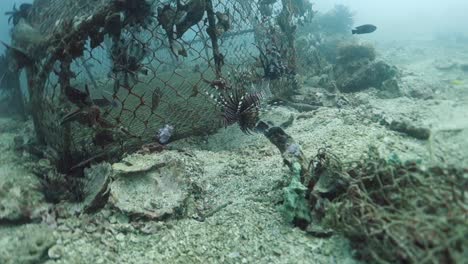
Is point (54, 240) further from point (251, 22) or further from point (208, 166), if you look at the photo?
point (251, 22)

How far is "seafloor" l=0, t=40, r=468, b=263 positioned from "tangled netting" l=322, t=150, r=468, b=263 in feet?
0.77

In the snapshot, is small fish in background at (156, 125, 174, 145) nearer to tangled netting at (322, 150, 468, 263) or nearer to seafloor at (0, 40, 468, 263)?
seafloor at (0, 40, 468, 263)

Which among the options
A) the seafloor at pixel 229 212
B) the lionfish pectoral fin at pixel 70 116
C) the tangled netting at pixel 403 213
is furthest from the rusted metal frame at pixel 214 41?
the tangled netting at pixel 403 213

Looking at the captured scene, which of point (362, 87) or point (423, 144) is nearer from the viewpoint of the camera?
point (423, 144)

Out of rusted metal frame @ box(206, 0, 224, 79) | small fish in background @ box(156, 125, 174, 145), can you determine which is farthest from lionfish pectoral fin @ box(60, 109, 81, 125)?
rusted metal frame @ box(206, 0, 224, 79)

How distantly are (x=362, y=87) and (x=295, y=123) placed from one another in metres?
3.40

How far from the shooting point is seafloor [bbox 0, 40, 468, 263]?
2.88 metres

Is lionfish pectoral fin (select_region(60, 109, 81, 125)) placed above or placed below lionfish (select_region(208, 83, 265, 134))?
above

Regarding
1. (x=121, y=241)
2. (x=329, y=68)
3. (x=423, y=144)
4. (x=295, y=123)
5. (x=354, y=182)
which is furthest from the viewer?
(x=329, y=68)

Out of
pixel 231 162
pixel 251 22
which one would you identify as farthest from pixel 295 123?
pixel 251 22

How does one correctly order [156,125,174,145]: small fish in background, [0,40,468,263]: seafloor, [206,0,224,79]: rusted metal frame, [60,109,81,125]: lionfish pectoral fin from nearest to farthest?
[0,40,468,263]: seafloor
[60,109,81,125]: lionfish pectoral fin
[156,125,174,145]: small fish in background
[206,0,224,79]: rusted metal frame

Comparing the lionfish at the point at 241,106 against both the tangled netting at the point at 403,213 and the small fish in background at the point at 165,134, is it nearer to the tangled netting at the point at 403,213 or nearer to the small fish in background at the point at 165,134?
the small fish in background at the point at 165,134

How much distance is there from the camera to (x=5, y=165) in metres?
4.79

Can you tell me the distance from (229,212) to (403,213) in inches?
65.6
